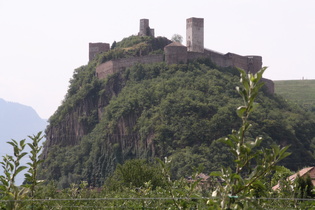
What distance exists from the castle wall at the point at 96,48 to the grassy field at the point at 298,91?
4340 cm

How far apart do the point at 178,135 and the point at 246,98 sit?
8803 cm

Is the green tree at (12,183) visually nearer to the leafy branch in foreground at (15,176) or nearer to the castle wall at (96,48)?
the leafy branch in foreground at (15,176)

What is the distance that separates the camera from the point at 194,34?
106250mm

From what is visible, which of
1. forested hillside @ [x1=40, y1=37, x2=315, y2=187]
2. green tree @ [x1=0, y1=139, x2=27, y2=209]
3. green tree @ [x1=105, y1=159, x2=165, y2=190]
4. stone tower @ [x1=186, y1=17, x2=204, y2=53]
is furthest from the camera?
stone tower @ [x1=186, y1=17, x2=204, y2=53]

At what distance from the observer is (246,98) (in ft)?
24.3

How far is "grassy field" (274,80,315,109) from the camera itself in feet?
486

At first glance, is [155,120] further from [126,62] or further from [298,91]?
[298,91]

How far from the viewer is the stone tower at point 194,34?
106m

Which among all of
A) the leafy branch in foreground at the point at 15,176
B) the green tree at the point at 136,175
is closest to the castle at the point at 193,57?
the green tree at the point at 136,175

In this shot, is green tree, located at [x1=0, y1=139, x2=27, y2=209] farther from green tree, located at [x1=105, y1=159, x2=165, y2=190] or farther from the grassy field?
the grassy field

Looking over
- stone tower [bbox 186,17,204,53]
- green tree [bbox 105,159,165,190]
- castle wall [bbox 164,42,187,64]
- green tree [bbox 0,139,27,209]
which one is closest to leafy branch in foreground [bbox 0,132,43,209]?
green tree [bbox 0,139,27,209]

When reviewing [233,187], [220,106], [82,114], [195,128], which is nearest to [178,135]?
[195,128]

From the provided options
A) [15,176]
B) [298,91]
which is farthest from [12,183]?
[298,91]

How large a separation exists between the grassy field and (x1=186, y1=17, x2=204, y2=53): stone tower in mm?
41705
